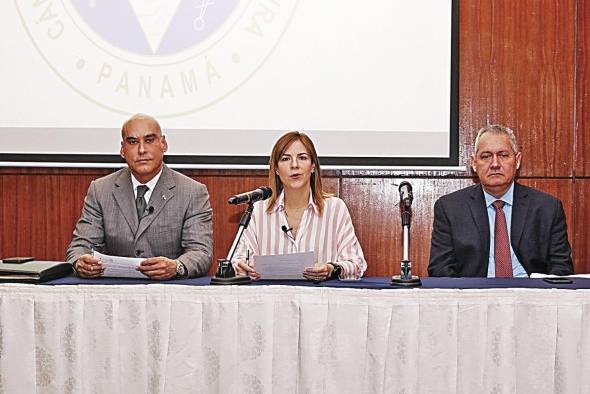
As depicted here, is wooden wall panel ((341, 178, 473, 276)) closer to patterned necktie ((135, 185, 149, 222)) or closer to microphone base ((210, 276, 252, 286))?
patterned necktie ((135, 185, 149, 222))

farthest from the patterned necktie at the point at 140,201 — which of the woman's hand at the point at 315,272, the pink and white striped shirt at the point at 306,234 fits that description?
the woman's hand at the point at 315,272

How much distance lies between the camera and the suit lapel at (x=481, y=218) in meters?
2.93

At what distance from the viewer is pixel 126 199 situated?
300 cm

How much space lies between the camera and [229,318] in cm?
213

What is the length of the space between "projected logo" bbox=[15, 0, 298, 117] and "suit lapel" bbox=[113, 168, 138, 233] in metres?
0.58

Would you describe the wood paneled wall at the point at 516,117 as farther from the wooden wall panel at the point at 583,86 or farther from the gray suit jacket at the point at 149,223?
the gray suit jacket at the point at 149,223

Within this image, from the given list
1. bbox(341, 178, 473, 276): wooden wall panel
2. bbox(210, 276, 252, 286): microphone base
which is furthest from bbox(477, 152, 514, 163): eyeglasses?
bbox(210, 276, 252, 286): microphone base

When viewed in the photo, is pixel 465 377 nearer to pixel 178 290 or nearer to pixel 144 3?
pixel 178 290

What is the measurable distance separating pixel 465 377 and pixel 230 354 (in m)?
0.65

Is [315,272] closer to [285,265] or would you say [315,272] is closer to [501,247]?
[285,265]

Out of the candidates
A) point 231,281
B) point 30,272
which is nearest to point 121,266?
point 30,272

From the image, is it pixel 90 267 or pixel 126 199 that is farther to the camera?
pixel 126 199

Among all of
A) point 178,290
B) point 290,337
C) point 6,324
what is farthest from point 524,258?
point 6,324

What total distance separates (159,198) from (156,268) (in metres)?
0.64
